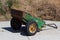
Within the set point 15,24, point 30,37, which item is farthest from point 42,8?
point 30,37

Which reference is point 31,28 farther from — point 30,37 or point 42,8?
point 42,8

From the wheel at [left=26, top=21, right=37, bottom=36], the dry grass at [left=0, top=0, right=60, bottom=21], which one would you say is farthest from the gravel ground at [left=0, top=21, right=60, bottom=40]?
the dry grass at [left=0, top=0, right=60, bottom=21]

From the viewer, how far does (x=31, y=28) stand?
10039 mm

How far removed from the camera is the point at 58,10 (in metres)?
13.4

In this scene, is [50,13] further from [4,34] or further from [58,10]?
[4,34]

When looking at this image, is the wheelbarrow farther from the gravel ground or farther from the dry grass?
the dry grass

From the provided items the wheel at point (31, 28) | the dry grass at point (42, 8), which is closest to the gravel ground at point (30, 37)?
the wheel at point (31, 28)

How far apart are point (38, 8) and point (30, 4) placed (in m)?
0.57

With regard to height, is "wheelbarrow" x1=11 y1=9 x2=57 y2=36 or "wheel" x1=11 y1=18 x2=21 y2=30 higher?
"wheelbarrow" x1=11 y1=9 x2=57 y2=36

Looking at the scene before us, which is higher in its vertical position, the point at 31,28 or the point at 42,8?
the point at 31,28

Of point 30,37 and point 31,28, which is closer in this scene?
point 30,37

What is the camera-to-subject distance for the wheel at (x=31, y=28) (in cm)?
991

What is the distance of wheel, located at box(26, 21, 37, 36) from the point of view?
9913mm

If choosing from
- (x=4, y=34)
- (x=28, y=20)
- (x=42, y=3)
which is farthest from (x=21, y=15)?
(x=42, y=3)
